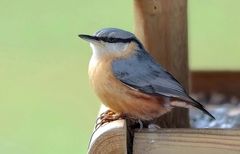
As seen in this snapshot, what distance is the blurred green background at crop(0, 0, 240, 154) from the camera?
16.3 ft

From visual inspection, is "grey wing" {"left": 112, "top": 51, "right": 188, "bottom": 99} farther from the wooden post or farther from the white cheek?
the wooden post

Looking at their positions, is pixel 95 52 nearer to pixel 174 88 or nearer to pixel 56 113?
pixel 174 88

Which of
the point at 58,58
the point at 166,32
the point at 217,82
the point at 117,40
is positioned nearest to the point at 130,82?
the point at 117,40

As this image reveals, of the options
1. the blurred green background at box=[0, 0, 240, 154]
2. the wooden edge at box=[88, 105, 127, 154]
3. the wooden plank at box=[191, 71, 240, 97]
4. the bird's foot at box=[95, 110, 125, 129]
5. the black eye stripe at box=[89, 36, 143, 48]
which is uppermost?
the black eye stripe at box=[89, 36, 143, 48]

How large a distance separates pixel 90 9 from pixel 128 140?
12.7 feet

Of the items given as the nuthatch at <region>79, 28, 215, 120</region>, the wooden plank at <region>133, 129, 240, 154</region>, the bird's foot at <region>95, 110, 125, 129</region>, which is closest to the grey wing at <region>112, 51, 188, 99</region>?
the nuthatch at <region>79, 28, 215, 120</region>

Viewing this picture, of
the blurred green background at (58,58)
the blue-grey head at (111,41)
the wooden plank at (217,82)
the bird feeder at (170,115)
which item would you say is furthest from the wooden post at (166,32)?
the blurred green background at (58,58)

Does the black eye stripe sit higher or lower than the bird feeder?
higher

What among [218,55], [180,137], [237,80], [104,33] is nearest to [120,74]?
[104,33]

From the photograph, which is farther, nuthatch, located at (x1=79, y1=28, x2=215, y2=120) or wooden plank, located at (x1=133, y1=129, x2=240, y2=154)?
nuthatch, located at (x1=79, y1=28, x2=215, y2=120)

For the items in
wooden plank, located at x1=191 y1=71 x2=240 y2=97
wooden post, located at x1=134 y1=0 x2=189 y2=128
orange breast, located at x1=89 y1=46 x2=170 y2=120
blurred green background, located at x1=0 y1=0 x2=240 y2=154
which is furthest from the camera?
blurred green background, located at x1=0 y1=0 x2=240 y2=154

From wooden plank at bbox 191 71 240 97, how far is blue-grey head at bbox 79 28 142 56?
2.99 ft

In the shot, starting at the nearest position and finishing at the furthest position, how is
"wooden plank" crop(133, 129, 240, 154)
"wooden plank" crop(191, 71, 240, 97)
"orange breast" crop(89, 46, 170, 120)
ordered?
1. "wooden plank" crop(133, 129, 240, 154)
2. "orange breast" crop(89, 46, 170, 120)
3. "wooden plank" crop(191, 71, 240, 97)

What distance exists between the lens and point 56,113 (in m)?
5.18
